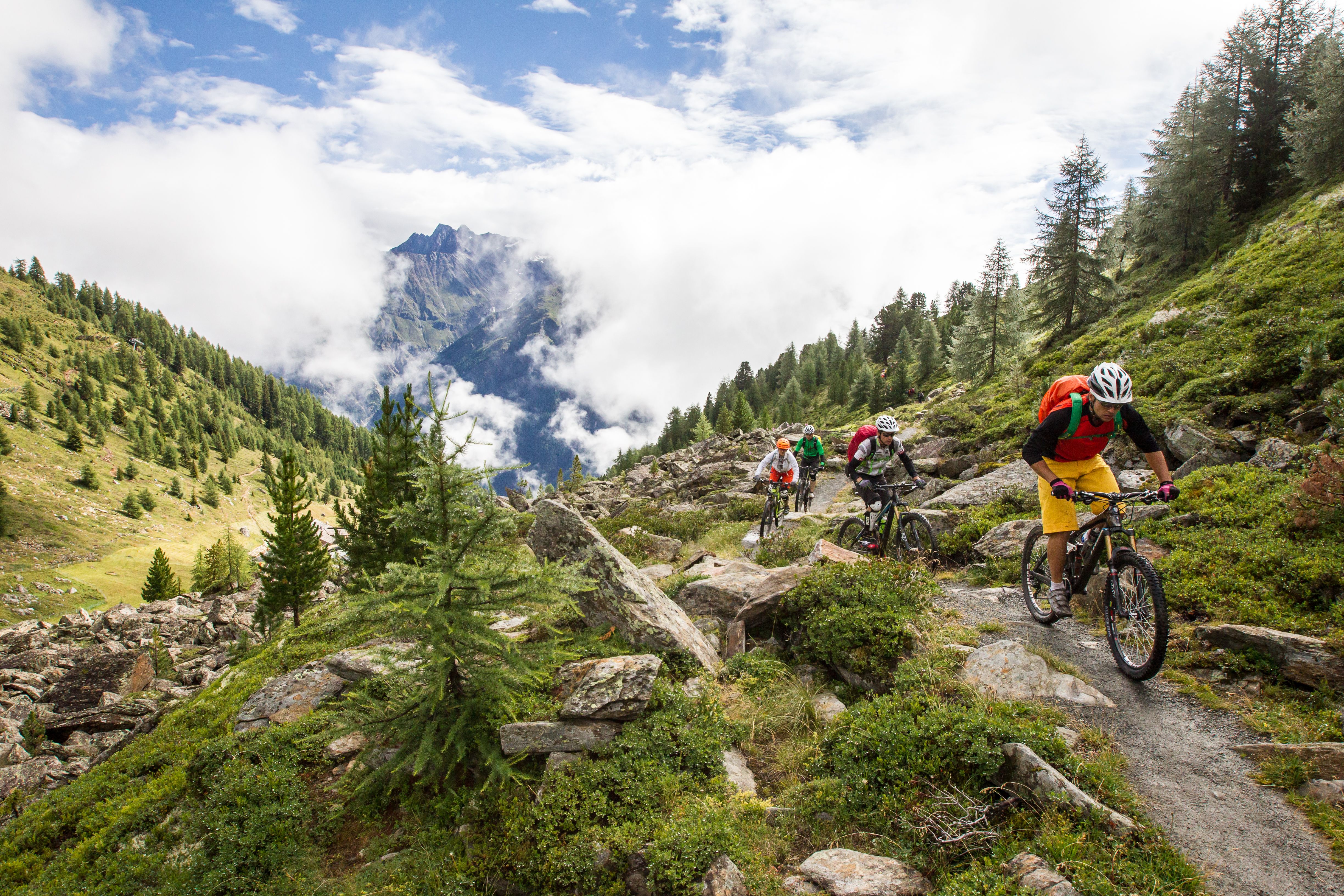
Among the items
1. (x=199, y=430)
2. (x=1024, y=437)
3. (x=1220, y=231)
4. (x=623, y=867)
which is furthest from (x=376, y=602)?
(x=199, y=430)

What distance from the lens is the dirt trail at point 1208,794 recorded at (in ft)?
12.0

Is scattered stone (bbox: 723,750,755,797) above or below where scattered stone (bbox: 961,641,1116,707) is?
below

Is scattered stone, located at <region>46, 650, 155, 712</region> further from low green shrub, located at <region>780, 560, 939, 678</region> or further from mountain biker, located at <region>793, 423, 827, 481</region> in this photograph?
mountain biker, located at <region>793, 423, 827, 481</region>

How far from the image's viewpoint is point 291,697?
371 inches

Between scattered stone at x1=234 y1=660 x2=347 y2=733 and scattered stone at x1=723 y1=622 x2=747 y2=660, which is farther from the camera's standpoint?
scattered stone at x1=234 y1=660 x2=347 y2=733

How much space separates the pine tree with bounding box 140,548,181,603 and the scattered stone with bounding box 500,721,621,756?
194 ft

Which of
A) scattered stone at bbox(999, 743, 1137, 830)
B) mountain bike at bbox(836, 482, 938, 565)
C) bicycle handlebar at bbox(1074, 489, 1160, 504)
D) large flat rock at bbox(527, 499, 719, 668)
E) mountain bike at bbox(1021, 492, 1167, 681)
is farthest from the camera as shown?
mountain bike at bbox(836, 482, 938, 565)

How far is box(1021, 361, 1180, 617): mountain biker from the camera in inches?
251

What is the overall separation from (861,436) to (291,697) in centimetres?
1165

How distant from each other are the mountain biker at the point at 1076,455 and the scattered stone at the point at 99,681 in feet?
102

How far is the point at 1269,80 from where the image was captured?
42562 millimetres

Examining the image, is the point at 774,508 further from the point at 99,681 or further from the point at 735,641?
the point at 99,681

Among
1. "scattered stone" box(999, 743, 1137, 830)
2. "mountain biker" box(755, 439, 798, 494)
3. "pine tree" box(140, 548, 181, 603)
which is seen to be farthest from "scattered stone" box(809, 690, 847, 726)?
"pine tree" box(140, 548, 181, 603)

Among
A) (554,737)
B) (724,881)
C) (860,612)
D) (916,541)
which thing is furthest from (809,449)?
(724,881)
